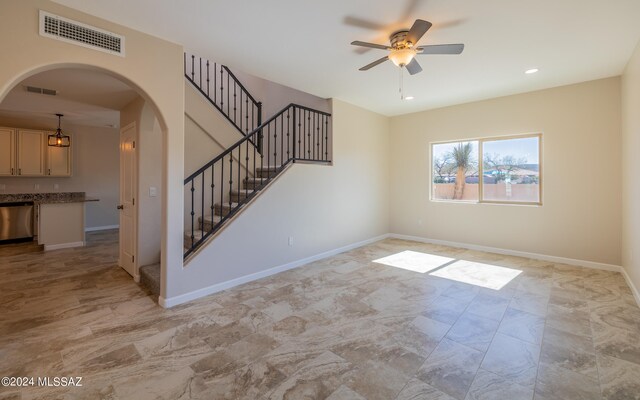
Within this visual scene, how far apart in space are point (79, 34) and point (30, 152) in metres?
5.94

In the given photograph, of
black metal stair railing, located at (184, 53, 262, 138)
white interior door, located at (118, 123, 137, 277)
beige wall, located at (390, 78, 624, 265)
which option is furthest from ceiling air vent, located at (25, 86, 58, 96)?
beige wall, located at (390, 78, 624, 265)

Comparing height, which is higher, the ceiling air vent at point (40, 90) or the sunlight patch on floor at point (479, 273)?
the ceiling air vent at point (40, 90)

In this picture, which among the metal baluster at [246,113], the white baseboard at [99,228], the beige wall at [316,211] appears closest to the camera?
the beige wall at [316,211]

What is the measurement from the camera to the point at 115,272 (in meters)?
4.30

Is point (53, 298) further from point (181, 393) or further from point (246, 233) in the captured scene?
point (181, 393)

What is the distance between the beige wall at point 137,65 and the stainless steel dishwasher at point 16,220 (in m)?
5.78

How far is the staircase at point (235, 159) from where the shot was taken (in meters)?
3.82

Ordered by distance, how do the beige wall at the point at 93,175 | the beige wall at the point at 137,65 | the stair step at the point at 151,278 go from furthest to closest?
the beige wall at the point at 93,175
the stair step at the point at 151,278
the beige wall at the point at 137,65

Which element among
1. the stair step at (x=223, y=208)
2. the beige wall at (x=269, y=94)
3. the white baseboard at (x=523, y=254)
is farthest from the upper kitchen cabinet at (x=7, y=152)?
the white baseboard at (x=523, y=254)

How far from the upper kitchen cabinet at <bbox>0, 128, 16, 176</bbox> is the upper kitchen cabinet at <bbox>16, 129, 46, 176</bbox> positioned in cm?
8

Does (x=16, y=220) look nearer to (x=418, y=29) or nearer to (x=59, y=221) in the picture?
(x=59, y=221)

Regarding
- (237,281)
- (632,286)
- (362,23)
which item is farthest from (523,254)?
(237,281)

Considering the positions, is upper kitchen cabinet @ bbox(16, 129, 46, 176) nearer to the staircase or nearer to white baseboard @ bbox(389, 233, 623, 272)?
the staircase

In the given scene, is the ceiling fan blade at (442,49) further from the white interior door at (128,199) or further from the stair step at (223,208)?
the white interior door at (128,199)
